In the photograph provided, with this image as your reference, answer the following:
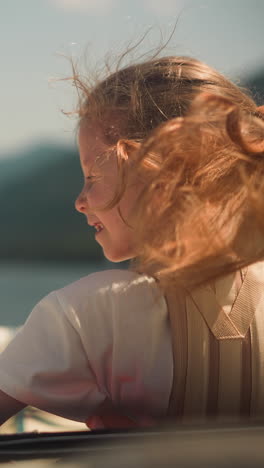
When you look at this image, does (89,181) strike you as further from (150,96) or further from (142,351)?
(142,351)

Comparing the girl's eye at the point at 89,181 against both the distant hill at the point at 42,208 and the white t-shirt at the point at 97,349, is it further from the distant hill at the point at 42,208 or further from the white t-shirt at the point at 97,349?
the distant hill at the point at 42,208

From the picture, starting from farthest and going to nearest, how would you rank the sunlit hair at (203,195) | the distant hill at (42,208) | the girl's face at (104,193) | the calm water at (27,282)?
the distant hill at (42,208) → the calm water at (27,282) → the girl's face at (104,193) → the sunlit hair at (203,195)

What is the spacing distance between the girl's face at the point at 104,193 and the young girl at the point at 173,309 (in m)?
0.08

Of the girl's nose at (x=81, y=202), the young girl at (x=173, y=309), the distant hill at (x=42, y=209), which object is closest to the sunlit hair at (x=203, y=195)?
the young girl at (x=173, y=309)

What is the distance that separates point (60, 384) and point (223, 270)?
0.20 meters

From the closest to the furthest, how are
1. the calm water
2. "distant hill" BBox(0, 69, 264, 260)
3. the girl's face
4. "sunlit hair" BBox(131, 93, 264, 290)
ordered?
"sunlit hair" BBox(131, 93, 264, 290)
the girl's face
the calm water
"distant hill" BBox(0, 69, 264, 260)

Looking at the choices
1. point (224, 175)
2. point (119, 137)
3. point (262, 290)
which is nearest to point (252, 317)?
point (262, 290)

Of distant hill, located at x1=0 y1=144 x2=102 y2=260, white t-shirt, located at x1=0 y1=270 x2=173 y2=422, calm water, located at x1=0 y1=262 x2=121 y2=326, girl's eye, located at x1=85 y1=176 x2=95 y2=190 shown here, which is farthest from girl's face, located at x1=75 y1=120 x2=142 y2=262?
distant hill, located at x1=0 y1=144 x2=102 y2=260

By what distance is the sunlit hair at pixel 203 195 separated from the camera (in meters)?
0.61

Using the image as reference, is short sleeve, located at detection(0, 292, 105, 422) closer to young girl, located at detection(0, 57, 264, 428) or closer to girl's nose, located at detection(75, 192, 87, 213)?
young girl, located at detection(0, 57, 264, 428)

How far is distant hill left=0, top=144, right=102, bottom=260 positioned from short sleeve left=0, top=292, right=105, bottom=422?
3130 mm

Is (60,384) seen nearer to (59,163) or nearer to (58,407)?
(58,407)

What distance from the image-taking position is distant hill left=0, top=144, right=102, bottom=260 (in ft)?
12.5

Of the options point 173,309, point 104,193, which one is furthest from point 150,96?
point 173,309
